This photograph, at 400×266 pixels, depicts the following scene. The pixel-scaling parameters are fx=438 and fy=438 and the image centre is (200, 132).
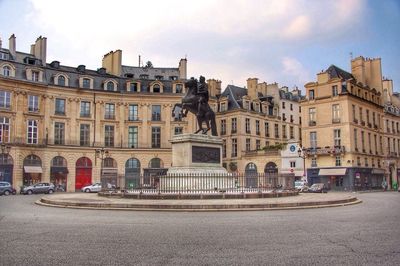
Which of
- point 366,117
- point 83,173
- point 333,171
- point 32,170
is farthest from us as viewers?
point 366,117

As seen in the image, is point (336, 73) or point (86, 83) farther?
point (86, 83)

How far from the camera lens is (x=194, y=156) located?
2644 cm

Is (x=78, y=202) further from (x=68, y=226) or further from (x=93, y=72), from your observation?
(x=93, y=72)

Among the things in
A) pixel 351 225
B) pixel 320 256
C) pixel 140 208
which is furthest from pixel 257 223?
pixel 140 208

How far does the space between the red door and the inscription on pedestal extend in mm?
38565

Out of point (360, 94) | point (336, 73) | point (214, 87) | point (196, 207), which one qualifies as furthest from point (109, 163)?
point (196, 207)

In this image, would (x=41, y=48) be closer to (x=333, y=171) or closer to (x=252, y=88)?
(x=252, y=88)

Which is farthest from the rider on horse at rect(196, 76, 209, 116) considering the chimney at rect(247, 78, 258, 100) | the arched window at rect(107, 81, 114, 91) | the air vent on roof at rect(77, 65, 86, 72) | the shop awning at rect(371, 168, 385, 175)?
the chimney at rect(247, 78, 258, 100)

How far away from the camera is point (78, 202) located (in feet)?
69.5

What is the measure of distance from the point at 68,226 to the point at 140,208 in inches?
248

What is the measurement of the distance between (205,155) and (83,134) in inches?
1607

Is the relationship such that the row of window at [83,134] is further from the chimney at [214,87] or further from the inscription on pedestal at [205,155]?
the inscription on pedestal at [205,155]

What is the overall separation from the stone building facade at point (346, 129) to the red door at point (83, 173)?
102ft

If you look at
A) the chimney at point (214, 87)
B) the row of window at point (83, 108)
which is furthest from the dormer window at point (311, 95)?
the row of window at point (83, 108)
